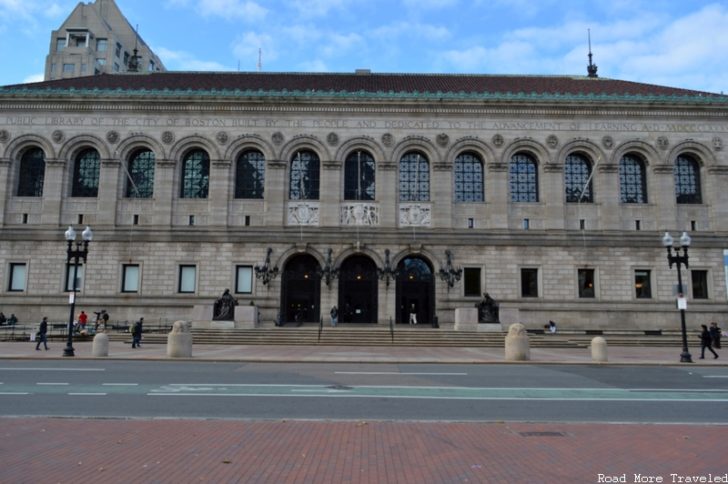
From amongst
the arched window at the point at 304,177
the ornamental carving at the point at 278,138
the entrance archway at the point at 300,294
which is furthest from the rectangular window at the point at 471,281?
the ornamental carving at the point at 278,138

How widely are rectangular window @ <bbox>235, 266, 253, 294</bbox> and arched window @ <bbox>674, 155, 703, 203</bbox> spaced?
103 feet

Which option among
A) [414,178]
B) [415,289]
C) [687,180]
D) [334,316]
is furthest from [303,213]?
[687,180]

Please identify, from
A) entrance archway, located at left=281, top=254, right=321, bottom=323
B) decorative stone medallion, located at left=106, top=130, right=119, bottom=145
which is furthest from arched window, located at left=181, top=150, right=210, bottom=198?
entrance archway, located at left=281, top=254, right=321, bottom=323

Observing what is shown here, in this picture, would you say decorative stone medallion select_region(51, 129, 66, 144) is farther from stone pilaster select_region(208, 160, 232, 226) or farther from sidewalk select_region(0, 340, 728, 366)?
sidewalk select_region(0, 340, 728, 366)

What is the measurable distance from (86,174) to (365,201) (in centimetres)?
2065

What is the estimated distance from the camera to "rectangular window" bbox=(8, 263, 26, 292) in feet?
123

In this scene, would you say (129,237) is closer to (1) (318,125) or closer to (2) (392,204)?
(1) (318,125)

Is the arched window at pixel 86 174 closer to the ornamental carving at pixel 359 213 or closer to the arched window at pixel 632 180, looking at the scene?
the ornamental carving at pixel 359 213

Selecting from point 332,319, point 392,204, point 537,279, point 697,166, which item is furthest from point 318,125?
point 697,166

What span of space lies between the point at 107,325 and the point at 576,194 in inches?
1344

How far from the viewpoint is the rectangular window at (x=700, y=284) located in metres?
37.8

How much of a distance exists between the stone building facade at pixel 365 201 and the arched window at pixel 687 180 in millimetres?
146

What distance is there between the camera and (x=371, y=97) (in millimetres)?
39000

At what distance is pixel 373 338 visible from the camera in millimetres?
31625
